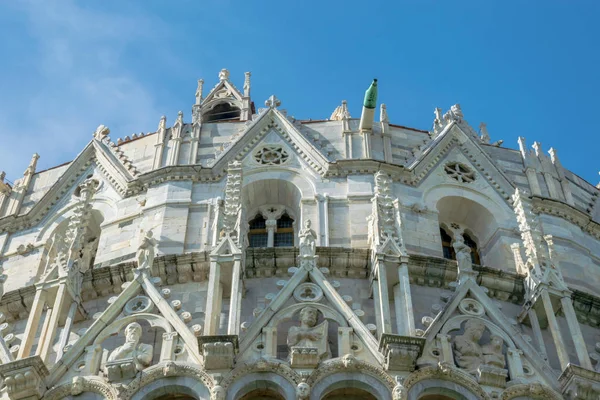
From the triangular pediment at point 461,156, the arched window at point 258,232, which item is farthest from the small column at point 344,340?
the triangular pediment at point 461,156

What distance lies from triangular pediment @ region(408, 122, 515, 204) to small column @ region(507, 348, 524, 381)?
787cm

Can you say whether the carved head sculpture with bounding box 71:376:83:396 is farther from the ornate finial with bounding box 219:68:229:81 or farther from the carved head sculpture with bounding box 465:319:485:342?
the ornate finial with bounding box 219:68:229:81

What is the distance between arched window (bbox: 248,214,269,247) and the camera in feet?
88.6

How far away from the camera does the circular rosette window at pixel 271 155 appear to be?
28.8 meters

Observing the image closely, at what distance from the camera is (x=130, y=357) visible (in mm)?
20797

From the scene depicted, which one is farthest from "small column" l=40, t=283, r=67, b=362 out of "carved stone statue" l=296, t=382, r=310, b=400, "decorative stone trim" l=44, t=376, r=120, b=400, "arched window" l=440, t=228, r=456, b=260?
"arched window" l=440, t=228, r=456, b=260

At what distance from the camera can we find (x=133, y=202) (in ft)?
92.5

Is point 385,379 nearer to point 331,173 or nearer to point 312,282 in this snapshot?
point 312,282

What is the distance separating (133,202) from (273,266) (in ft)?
18.6

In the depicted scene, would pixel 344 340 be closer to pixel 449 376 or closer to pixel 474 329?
pixel 449 376

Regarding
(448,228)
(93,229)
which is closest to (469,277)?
(448,228)

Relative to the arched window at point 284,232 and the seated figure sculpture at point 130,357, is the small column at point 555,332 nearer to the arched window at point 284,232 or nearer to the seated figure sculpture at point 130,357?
the arched window at point 284,232

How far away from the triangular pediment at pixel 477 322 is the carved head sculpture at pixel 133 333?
217 inches

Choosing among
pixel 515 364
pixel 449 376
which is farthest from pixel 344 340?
pixel 515 364
